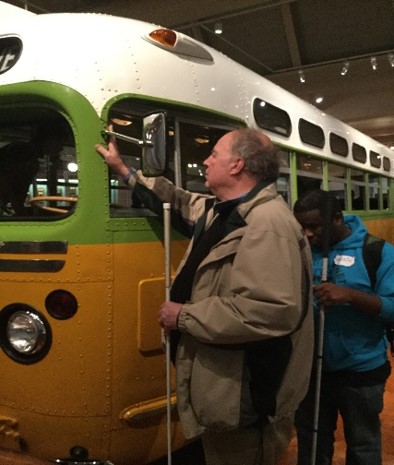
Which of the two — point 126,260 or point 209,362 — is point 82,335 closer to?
point 126,260

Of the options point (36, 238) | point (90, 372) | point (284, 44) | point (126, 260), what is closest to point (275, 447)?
point (90, 372)

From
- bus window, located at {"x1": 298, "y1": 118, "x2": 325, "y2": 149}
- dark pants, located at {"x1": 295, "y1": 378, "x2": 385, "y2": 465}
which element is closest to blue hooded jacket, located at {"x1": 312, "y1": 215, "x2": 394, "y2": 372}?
dark pants, located at {"x1": 295, "y1": 378, "x2": 385, "y2": 465}

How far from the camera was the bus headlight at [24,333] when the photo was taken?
255cm

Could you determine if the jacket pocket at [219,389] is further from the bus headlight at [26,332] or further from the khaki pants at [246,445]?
the bus headlight at [26,332]

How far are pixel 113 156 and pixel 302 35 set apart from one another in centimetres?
843

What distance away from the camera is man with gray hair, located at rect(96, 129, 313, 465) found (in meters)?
1.92

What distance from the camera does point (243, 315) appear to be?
6.26 ft

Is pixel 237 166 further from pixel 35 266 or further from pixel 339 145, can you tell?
pixel 339 145

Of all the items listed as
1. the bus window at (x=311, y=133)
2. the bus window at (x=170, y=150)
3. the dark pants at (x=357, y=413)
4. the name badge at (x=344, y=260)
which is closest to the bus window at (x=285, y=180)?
the bus window at (x=311, y=133)

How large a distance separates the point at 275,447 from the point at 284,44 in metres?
→ 9.14

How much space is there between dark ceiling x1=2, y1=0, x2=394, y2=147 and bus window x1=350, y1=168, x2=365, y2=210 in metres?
3.19

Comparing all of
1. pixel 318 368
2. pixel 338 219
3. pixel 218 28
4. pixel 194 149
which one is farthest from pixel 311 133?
pixel 218 28

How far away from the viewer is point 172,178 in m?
2.95

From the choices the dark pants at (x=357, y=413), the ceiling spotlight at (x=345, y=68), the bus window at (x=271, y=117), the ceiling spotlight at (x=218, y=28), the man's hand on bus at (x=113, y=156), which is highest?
the ceiling spotlight at (x=218, y=28)
